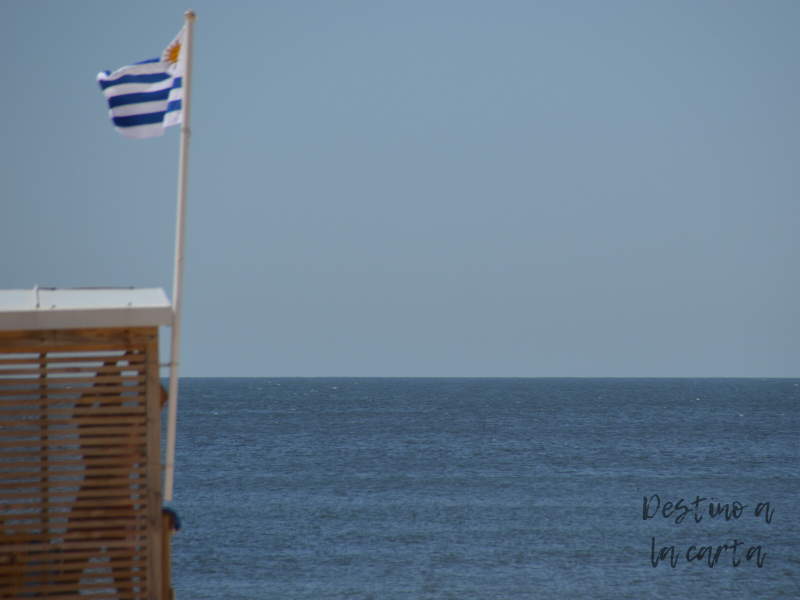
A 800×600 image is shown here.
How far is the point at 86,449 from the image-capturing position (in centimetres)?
627

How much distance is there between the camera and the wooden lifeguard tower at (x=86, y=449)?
6.20 meters

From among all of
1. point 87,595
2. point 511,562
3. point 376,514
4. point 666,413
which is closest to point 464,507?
point 376,514

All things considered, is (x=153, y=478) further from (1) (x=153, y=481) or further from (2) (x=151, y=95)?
(2) (x=151, y=95)

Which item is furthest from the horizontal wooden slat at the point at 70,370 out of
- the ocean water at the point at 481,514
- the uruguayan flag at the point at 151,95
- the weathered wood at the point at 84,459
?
the ocean water at the point at 481,514

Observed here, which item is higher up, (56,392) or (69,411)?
(56,392)

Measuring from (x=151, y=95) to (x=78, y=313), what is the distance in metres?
1.98

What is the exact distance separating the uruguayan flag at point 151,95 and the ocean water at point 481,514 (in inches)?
563

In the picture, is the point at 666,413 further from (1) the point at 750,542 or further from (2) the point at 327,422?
(1) the point at 750,542

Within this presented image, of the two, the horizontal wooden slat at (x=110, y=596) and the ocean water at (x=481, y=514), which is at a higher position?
the horizontal wooden slat at (x=110, y=596)

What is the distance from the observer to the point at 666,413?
8731cm

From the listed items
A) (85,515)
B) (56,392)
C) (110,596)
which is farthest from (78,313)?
(110,596)

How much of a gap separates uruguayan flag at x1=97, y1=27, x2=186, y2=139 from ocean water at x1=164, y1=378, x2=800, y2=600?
14295 millimetres

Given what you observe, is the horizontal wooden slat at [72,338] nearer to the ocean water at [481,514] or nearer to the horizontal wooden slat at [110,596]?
the horizontal wooden slat at [110,596]

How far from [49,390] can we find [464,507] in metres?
25.8
